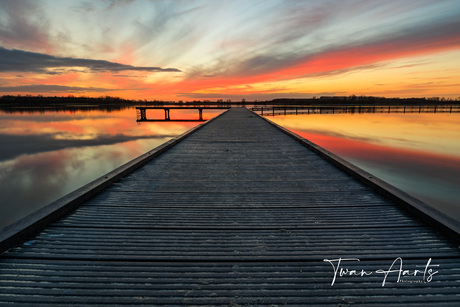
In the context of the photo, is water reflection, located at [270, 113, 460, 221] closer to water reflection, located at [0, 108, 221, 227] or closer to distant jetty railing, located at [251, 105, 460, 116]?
water reflection, located at [0, 108, 221, 227]

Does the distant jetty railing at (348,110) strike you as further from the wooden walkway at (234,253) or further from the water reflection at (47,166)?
the wooden walkway at (234,253)

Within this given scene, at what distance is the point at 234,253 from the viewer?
71.2 inches

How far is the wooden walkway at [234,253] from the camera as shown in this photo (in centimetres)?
→ 140

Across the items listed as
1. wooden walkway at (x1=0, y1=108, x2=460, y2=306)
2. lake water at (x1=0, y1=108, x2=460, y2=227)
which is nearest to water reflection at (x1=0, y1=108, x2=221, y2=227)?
lake water at (x1=0, y1=108, x2=460, y2=227)

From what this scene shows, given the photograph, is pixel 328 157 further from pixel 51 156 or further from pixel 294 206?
pixel 51 156

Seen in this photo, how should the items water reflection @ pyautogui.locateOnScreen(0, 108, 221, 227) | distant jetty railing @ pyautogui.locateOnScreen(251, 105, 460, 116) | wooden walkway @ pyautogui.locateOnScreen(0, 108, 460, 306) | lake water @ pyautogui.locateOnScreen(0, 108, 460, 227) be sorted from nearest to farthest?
1. wooden walkway @ pyautogui.locateOnScreen(0, 108, 460, 306)
2. water reflection @ pyautogui.locateOnScreen(0, 108, 221, 227)
3. lake water @ pyautogui.locateOnScreen(0, 108, 460, 227)
4. distant jetty railing @ pyautogui.locateOnScreen(251, 105, 460, 116)

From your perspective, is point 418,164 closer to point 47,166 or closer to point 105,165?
point 105,165

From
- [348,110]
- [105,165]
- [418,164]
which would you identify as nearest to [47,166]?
[105,165]

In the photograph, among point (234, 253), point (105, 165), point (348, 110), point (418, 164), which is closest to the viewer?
point (234, 253)

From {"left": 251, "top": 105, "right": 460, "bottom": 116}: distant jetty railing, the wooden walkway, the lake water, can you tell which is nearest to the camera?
the wooden walkway

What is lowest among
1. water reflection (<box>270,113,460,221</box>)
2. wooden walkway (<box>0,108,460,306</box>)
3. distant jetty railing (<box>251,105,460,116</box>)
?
water reflection (<box>270,113,460,221</box>)

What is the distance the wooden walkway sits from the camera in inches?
55.3

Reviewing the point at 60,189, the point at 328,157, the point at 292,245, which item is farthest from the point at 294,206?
the point at 60,189

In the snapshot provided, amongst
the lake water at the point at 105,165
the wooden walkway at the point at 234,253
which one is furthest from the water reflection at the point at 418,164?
the wooden walkway at the point at 234,253
